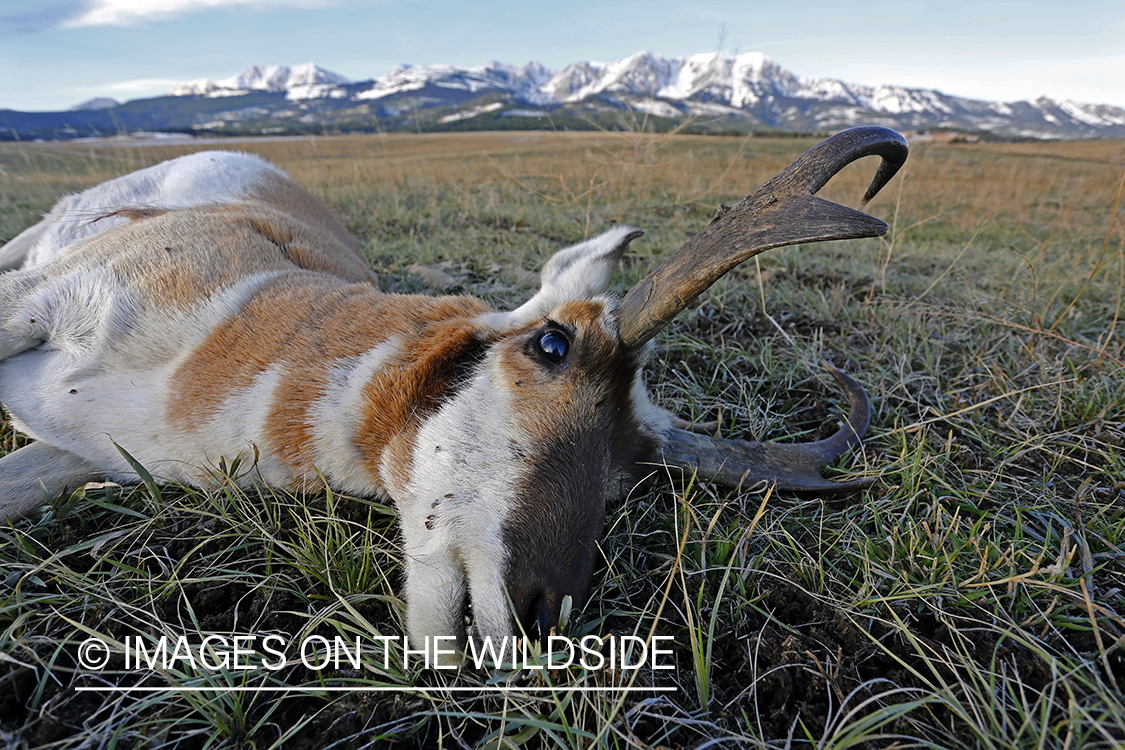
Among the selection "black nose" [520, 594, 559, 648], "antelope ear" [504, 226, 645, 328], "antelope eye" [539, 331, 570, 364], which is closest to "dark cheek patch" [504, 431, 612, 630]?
"black nose" [520, 594, 559, 648]

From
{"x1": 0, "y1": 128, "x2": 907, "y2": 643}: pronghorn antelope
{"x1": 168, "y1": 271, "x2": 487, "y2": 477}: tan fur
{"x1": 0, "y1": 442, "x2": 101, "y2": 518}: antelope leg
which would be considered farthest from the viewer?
{"x1": 0, "y1": 442, "x2": 101, "y2": 518}: antelope leg

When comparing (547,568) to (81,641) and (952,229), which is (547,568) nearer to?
(81,641)

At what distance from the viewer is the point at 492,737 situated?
1.57 metres

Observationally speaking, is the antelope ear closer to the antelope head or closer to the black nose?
the antelope head

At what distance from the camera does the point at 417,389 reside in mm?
2137

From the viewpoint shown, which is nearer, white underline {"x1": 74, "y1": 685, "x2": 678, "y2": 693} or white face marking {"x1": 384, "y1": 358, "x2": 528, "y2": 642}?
white underline {"x1": 74, "y1": 685, "x2": 678, "y2": 693}

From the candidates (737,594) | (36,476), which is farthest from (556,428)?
(36,476)

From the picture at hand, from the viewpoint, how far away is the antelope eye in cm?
219

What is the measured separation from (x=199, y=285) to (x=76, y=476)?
1.04 m
